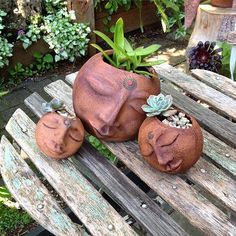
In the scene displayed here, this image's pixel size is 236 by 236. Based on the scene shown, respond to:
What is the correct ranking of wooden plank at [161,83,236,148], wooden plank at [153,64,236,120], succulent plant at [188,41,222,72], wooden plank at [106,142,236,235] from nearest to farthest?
wooden plank at [106,142,236,235]
wooden plank at [161,83,236,148]
wooden plank at [153,64,236,120]
succulent plant at [188,41,222,72]

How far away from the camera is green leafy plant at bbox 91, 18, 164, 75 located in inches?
53.6

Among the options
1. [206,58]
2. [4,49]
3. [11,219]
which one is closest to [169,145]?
[11,219]

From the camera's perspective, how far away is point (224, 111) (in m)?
1.72

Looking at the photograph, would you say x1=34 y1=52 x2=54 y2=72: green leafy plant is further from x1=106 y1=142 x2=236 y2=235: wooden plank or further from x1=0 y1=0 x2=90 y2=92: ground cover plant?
x1=106 y1=142 x2=236 y2=235: wooden plank

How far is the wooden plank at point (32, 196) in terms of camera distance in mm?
1217

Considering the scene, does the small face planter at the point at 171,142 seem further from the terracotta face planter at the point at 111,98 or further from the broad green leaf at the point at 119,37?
the broad green leaf at the point at 119,37

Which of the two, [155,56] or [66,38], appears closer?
[66,38]

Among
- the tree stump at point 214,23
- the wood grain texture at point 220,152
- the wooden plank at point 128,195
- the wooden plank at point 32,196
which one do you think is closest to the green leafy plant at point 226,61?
the tree stump at point 214,23

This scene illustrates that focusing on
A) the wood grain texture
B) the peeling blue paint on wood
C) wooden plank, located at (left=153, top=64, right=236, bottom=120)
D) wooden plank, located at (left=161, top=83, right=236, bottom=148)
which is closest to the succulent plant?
wooden plank, located at (left=153, top=64, right=236, bottom=120)

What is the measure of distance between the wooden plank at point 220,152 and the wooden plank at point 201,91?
0.71 feet

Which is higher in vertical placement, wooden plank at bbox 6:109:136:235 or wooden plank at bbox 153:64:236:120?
wooden plank at bbox 6:109:136:235

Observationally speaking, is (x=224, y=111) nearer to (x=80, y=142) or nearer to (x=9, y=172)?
(x=80, y=142)

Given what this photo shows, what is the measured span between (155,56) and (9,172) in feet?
7.89

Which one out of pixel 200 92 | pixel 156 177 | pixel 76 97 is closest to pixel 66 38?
pixel 200 92
